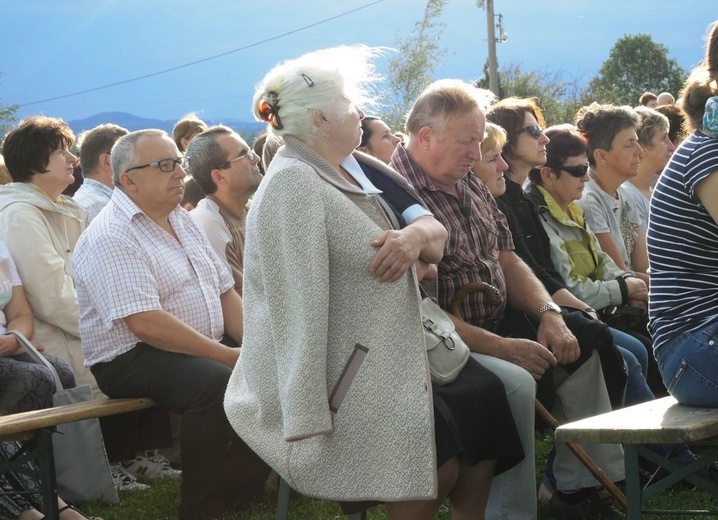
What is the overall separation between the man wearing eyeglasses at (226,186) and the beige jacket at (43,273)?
0.79 m

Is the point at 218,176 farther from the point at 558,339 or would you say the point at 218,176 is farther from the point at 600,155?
the point at 600,155

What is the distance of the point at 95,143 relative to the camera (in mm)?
5945

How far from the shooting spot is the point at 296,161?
300 cm

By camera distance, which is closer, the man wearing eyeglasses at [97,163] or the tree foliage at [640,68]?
the man wearing eyeglasses at [97,163]

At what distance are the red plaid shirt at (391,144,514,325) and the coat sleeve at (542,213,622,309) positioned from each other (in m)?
0.94

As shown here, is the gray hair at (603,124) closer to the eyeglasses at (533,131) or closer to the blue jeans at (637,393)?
the eyeglasses at (533,131)

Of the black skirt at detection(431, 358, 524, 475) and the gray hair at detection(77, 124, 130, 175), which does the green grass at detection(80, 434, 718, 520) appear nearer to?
the black skirt at detection(431, 358, 524, 475)

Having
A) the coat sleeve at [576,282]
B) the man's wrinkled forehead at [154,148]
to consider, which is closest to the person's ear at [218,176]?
the man's wrinkled forehead at [154,148]

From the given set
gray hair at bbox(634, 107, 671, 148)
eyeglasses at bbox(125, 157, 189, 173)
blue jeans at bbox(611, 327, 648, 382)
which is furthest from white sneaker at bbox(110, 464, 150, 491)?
gray hair at bbox(634, 107, 671, 148)

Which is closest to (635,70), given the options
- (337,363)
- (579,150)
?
(579,150)

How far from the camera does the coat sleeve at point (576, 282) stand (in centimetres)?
505

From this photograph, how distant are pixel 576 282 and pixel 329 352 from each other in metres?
2.45

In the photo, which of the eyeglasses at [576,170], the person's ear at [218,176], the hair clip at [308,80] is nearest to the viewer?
the hair clip at [308,80]

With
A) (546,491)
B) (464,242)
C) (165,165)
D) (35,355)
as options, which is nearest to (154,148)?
(165,165)
